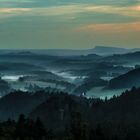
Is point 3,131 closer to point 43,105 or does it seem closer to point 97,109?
point 97,109

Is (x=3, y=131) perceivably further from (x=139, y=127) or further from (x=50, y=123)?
(x=50, y=123)

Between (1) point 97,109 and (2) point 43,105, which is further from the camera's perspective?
(2) point 43,105

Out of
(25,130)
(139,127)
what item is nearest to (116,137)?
(139,127)

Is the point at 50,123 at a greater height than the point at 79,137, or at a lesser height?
lesser

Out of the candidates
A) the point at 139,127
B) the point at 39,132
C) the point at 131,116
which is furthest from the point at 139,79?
the point at 39,132

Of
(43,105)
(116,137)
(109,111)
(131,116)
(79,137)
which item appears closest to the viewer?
(79,137)

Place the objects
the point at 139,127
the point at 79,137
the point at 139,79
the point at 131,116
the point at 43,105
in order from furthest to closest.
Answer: the point at 139,79
the point at 43,105
the point at 131,116
the point at 139,127
the point at 79,137
